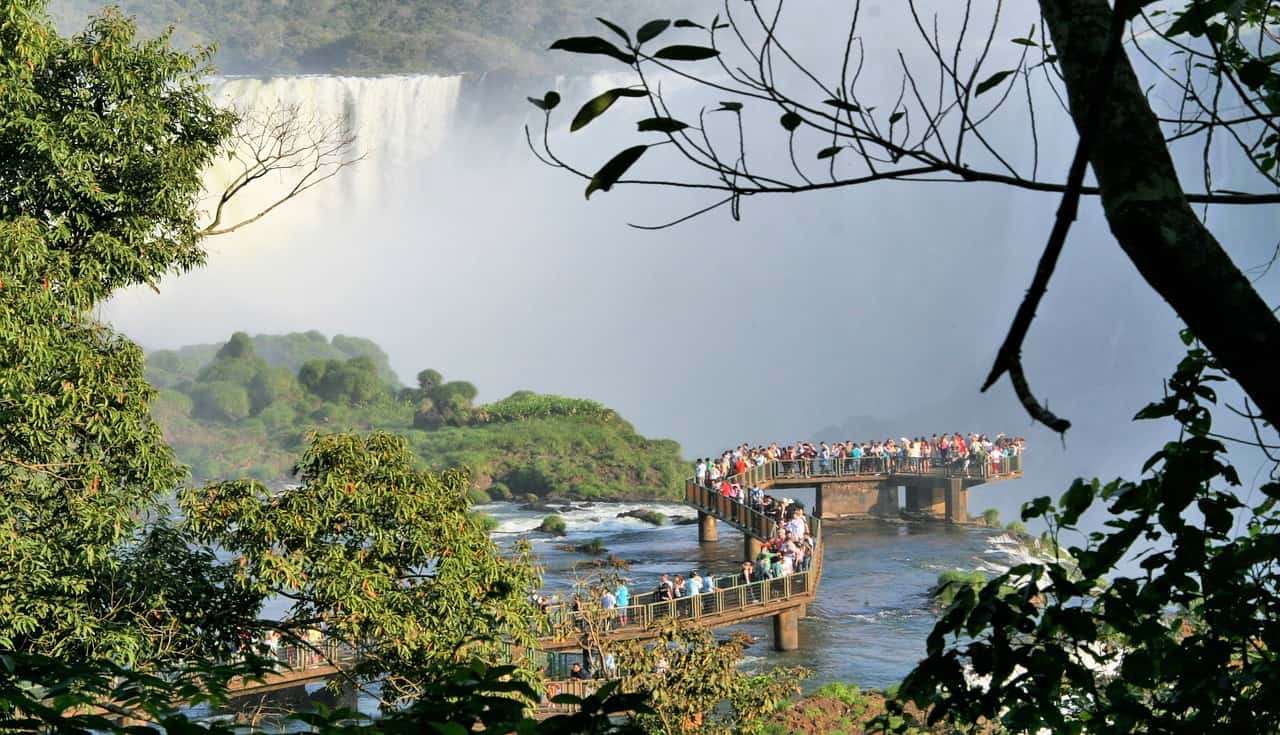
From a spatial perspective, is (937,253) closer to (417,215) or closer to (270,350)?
(417,215)

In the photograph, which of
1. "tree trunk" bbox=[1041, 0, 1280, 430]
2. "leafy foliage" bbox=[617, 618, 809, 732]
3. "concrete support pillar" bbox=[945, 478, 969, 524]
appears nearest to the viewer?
"tree trunk" bbox=[1041, 0, 1280, 430]

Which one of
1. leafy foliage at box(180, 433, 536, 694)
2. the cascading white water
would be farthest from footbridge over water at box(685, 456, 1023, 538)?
the cascading white water

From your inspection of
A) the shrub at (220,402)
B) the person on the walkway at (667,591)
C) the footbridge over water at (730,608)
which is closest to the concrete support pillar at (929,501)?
the footbridge over water at (730,608)

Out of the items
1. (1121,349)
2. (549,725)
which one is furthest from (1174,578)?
(1121,349)

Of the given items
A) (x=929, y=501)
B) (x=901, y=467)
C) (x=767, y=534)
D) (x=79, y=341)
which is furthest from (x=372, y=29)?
(x=79, y=341)

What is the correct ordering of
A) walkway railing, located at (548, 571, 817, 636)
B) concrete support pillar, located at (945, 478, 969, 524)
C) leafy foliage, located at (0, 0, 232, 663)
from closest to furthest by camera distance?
leafy foliage, located at (0, 0, 232, 663) < walkway railing, located at (548, 571, 817, 636) < concrete support pillar, located at (945, 478, 969, 524)

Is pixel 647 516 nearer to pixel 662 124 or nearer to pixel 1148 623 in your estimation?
pixel 1148 623

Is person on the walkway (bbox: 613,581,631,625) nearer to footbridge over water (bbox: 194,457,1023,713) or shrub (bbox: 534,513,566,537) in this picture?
footbridge over water (bbox: 194,457,1023,713)
